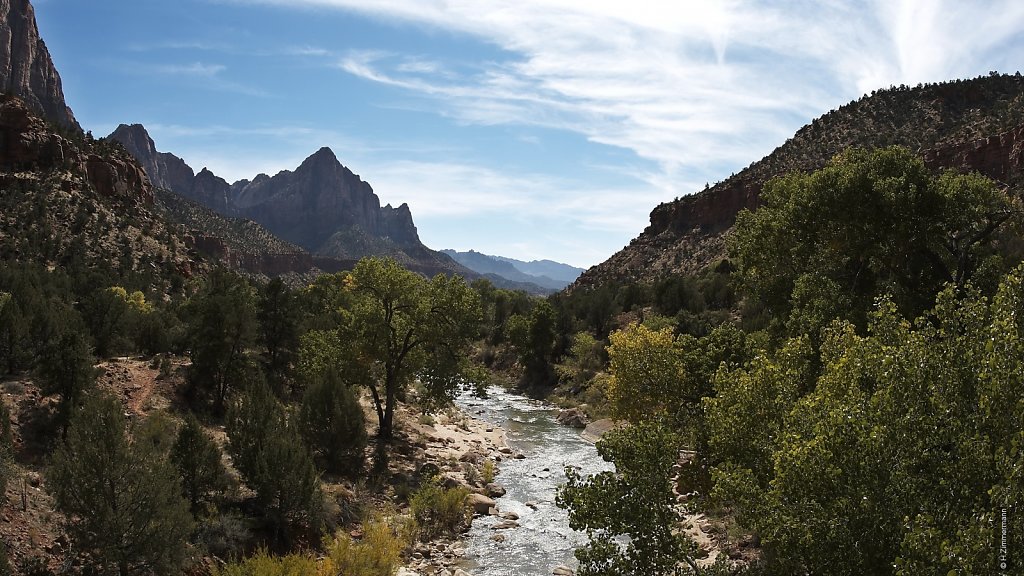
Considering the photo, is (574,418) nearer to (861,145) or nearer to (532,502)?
(532,502)

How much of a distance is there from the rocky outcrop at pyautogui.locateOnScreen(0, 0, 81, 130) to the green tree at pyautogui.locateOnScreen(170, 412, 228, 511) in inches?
7293

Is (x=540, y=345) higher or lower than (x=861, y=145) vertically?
lower

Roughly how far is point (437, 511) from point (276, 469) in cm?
610

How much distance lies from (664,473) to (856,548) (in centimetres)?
337

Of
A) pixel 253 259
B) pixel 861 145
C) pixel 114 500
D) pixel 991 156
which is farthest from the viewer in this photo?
pixel 253 259

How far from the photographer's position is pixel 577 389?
50594mm

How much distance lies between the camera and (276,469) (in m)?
16.2

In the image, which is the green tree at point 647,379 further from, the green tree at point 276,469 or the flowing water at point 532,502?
the green tree at point 276,469

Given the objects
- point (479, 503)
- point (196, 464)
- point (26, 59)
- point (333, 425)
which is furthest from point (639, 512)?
point (26, 59)

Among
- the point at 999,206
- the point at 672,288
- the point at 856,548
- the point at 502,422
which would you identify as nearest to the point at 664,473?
the point at 856,548

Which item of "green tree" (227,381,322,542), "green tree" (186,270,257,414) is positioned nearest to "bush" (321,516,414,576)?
"green tree" (227,381,322,542)

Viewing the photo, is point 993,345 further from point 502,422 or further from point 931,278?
point 502,422

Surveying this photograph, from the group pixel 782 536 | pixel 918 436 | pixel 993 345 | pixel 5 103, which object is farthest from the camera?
pixel 5 103

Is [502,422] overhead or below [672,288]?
below
